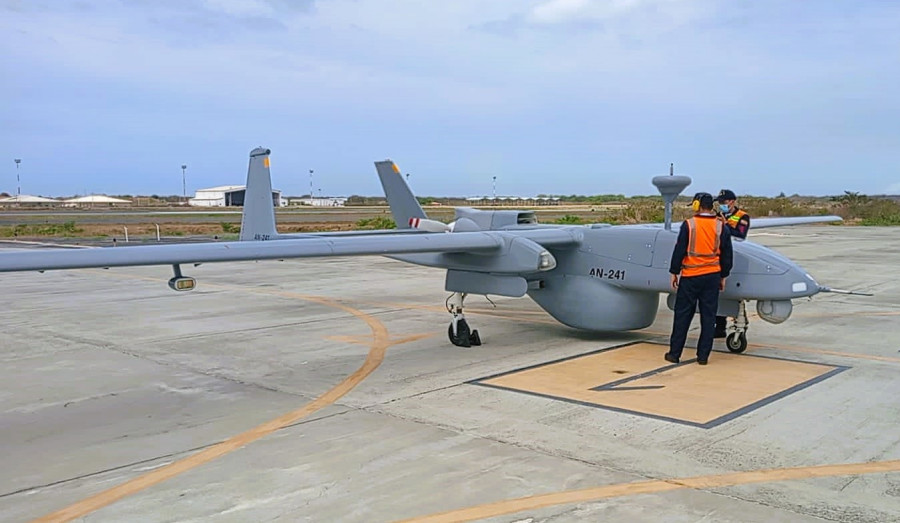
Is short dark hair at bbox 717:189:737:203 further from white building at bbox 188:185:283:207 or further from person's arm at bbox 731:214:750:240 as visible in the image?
white building at bbox 188:185:283:207

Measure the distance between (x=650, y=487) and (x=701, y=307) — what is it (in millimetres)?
4524

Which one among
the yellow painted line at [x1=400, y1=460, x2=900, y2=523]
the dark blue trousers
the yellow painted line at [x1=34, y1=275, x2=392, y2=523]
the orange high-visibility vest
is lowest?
the yellow painted line at [x1=400, y1=460, x2=900, y2=523]

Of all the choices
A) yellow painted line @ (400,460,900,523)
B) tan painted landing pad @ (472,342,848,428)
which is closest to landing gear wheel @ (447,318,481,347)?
tan painted landing pad @ (472,342,848,428)

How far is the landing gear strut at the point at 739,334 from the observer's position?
1033 centimetres

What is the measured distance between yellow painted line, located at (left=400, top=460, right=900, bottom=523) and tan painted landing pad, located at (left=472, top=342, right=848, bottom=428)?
4.22 feet

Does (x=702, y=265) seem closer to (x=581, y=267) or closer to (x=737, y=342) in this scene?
(x=737, y=342)

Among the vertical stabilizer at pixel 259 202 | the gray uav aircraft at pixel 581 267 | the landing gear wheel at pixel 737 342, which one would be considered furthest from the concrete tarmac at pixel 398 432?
the vertical stabilizer at pixel 259 202

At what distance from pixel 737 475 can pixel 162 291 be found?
1617 centimetres

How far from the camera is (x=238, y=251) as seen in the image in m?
8.26

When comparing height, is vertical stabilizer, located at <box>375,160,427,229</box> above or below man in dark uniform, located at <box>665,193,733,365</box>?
above

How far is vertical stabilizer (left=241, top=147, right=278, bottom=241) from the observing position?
14.5 meters

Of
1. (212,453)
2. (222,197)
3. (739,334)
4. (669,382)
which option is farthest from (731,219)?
(222,197)

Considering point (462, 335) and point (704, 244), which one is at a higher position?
point (704, 244)

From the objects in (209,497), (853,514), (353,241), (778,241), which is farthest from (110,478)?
(778,241)
